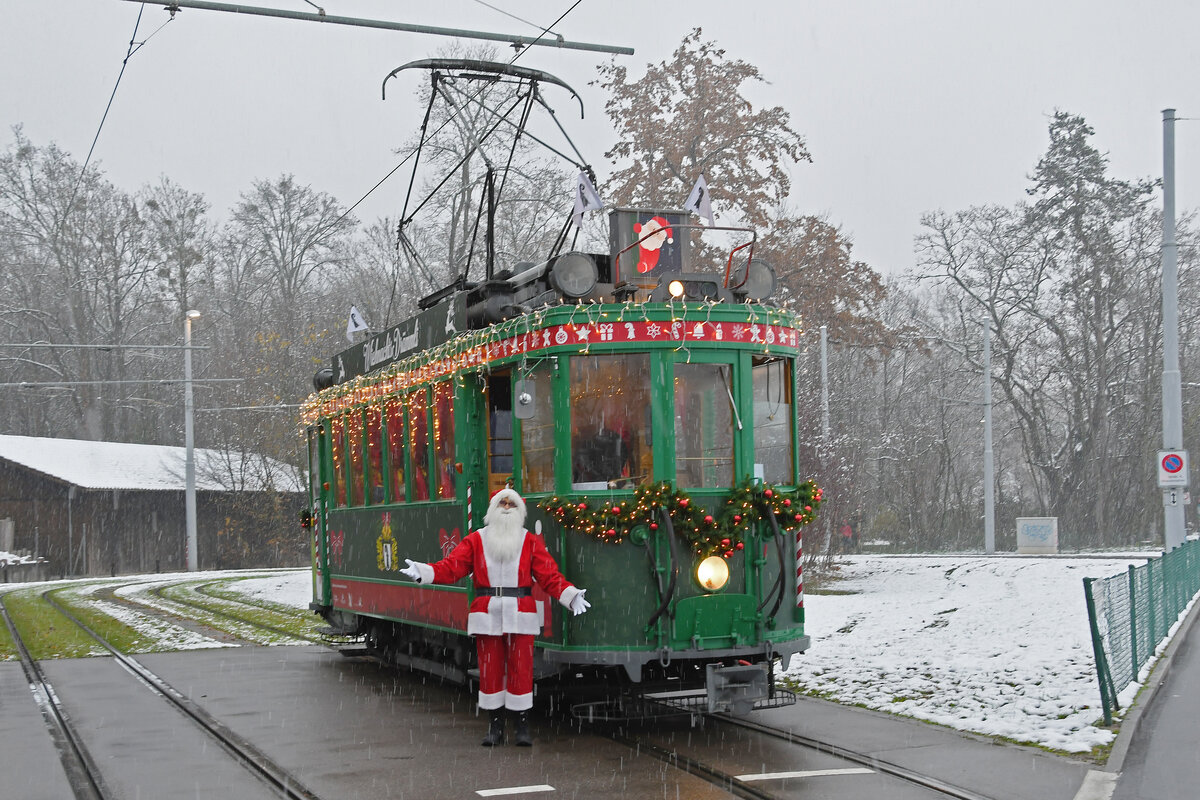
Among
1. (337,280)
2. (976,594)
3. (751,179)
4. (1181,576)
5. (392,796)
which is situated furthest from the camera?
(337,280)

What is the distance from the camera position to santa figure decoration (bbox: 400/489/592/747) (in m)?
9.56

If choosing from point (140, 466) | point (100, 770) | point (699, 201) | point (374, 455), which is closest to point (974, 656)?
point (699, 201)

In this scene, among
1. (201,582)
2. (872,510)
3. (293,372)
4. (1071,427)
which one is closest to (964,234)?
(1071,427)

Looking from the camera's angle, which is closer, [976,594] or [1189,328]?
[976,594]

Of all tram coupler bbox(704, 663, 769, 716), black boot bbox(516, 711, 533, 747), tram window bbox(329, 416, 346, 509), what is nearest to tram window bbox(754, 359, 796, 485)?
tram coupler bbox(704, 663, 769, 716)

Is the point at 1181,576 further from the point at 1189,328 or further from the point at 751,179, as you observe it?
the point at 1189,328

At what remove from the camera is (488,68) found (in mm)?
12922

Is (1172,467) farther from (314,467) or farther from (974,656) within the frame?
(314,467)

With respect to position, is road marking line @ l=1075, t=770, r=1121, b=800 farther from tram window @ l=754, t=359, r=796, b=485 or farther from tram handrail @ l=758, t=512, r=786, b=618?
tram window @ l=754, t=359, r=796, b=485

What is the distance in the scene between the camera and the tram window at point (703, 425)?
9.87m

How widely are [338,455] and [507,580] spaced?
624 cm

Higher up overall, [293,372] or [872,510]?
[293,372]

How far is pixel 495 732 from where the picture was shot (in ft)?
31.5

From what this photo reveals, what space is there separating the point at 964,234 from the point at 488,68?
36.5 m
